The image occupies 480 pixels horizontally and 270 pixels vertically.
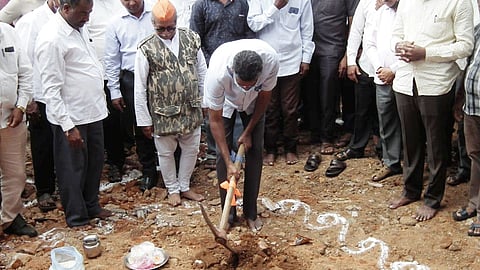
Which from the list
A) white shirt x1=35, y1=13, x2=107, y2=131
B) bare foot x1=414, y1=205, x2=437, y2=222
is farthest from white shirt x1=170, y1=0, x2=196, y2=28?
bare foot x1=414, y1=205, x2=437, y2=222

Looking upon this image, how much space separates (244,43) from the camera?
14.8 ft

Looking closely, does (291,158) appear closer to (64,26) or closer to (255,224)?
(255,224)

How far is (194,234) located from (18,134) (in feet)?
5.50

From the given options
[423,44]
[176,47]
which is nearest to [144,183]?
[176,47]

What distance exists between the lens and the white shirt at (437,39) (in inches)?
187

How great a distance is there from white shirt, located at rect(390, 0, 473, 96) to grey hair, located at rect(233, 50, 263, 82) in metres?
1.47

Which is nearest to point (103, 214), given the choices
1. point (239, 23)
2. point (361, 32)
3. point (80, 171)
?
point (80, 171)

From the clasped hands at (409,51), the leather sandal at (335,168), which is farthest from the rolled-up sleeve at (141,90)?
the clasped hands at (409,51)

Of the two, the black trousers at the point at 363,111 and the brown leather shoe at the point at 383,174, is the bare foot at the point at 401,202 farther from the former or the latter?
the black trousers at the point at 363,111

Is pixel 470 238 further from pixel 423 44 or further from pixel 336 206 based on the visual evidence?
pixel 423 44

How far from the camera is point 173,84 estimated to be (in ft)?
17.7

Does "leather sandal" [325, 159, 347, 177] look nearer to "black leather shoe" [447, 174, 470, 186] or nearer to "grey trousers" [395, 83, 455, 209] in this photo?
"grey trousers" [395, 83, 455, 209]

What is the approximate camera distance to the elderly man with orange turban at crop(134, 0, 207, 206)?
5312 mm

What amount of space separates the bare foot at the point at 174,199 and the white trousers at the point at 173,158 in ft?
0.13
